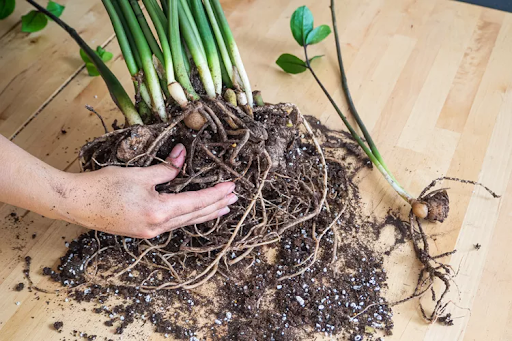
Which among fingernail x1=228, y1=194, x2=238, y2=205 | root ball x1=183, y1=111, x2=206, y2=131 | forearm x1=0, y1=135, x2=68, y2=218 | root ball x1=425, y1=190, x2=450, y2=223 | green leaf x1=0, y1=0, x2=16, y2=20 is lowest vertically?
root ball x1=425, y1=190, x2=450, y2=223

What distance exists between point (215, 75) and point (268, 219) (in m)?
0.33

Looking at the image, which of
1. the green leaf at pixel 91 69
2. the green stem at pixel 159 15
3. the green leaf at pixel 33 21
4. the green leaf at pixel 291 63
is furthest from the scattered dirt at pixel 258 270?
the green leaf at pixel 33 21

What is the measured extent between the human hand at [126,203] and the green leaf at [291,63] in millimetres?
571

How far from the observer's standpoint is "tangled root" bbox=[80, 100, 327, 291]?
3.35 ft

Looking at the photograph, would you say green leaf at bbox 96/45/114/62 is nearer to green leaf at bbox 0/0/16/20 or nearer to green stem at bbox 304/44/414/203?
green leaf at bbox 0/0/16/20

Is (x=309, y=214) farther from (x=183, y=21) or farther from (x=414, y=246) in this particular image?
(x=183, y=21)

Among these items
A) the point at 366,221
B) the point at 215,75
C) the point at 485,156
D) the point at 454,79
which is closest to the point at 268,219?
the point at 366,221

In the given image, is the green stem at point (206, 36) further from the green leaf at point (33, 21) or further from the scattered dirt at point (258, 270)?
the green leaf at point (33, 21)

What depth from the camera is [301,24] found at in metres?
1.40

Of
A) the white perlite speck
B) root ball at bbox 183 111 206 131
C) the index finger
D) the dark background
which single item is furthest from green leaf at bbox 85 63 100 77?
the dark background

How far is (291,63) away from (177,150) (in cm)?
53

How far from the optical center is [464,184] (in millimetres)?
1207

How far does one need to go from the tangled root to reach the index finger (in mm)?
28

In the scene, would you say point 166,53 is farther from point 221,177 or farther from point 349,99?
point 349,99
